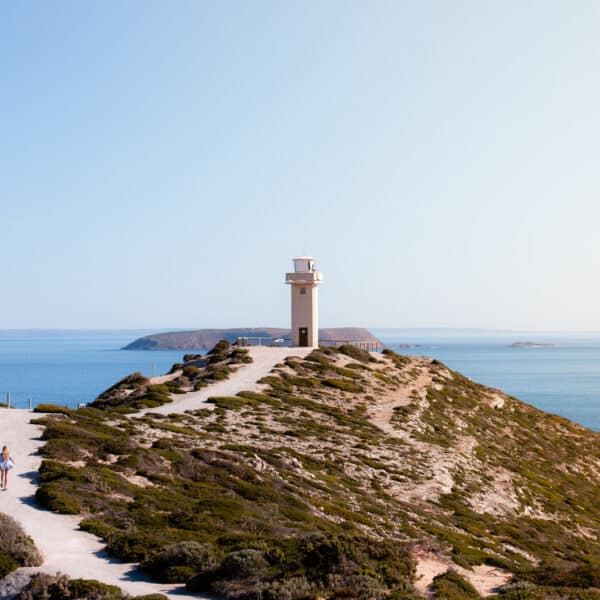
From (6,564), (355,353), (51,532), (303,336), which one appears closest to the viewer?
(6,564)

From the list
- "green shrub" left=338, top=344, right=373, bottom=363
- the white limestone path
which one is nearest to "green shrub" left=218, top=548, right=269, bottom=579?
the white limestone path

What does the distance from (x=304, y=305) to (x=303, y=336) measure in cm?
301

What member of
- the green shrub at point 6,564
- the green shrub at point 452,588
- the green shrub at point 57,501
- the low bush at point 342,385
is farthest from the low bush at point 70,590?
the low bush at point 342,385

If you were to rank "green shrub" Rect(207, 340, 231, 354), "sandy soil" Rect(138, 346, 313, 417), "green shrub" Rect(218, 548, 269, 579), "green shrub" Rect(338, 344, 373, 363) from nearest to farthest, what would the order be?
"green shrub" Rect(218, 548, 269, 579), "sandy soil" Rect(138, 346, 313, 417), "green shrub" Rect(338, 344, 373, 363), "green shrub" Rect(207, 340, 231, 354)

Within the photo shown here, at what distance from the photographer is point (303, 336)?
68.9m

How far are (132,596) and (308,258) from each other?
2210 inches

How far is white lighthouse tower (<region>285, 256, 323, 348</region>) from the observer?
224 ft

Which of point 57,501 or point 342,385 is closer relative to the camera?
point 57,501

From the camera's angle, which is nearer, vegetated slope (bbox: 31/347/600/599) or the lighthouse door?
vegetated slope (bbox: 31/347/600/599)

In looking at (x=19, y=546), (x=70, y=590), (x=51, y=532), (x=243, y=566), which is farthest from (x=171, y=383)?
(x=70, y=590)

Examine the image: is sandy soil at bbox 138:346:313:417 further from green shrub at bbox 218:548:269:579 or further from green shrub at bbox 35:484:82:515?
green shrub at bbox 218:548:269:579

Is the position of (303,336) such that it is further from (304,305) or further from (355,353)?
(355,353)

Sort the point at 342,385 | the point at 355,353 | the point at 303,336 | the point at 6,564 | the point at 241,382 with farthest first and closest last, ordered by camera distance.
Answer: the point at 303,336
the point at 355,353
the point at 342,385
the point at 241,382
the point at 6,564

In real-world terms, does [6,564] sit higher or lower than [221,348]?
lower
